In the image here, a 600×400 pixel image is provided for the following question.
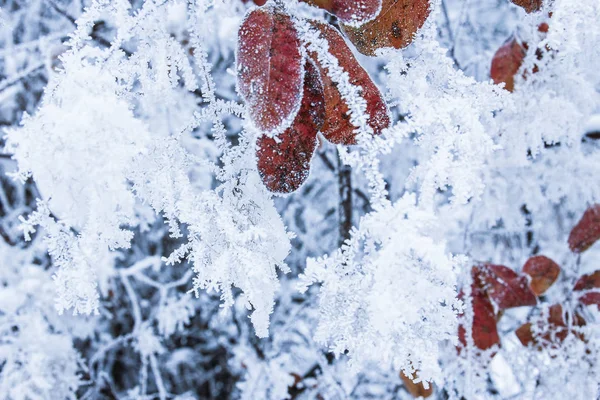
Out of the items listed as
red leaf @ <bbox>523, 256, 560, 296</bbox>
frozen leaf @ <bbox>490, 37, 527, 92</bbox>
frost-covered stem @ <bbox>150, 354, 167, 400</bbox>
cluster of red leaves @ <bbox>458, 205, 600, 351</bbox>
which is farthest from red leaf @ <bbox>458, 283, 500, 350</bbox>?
frost-covered stem @ <bbox>150, 354, 167, 400</bbox>

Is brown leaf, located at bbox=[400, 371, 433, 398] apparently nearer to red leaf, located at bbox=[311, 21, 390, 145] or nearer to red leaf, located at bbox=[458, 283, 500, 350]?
red leaf, located at bbox=[458, 283, 500, 350]

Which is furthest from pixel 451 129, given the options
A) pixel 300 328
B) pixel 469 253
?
pixel 300 328

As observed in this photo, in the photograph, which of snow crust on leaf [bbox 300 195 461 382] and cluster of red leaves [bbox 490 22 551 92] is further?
cluster of red leaves [bbox 490 22 551 92]

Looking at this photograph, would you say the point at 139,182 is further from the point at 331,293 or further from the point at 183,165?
the point at 331,293

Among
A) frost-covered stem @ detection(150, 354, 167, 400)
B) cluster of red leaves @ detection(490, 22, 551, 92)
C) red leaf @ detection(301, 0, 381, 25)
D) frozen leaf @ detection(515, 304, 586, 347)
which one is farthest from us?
frost-covered stem @ detection(150, 354, 167, 400)

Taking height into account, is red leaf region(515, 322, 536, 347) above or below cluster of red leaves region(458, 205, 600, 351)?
below

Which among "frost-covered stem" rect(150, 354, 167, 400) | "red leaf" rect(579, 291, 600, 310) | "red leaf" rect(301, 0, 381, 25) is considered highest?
"red leaf" rect(301, 0, 381, 25)
